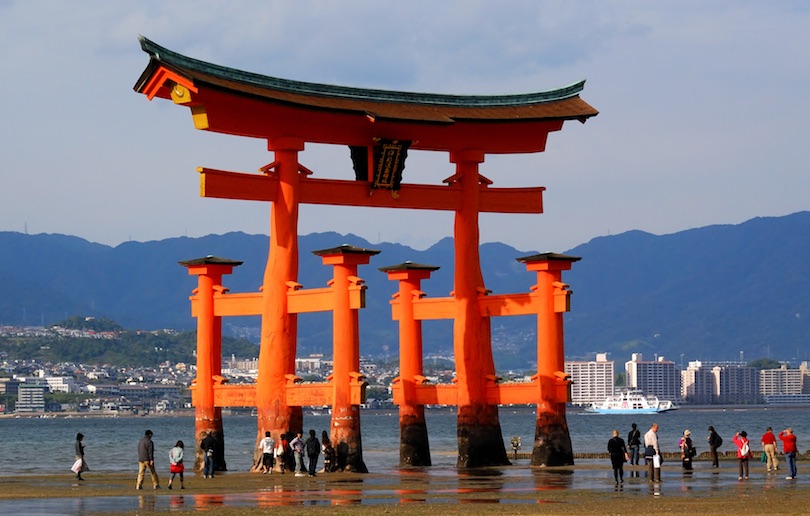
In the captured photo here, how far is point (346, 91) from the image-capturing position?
4672cm

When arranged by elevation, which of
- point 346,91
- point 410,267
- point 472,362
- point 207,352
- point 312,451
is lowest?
point 312,451

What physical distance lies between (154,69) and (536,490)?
16100 mm

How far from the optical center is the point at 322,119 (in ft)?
150

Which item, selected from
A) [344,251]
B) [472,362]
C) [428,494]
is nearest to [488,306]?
[472,362]

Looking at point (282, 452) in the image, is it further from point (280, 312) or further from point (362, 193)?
point (362, 193)

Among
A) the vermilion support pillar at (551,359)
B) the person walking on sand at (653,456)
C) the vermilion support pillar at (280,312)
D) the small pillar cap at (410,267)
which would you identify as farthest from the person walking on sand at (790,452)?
the vermilion support pillar at (280,312)

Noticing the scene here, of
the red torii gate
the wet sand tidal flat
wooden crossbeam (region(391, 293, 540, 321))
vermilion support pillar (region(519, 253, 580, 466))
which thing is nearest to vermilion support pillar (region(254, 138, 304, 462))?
the red torii gate

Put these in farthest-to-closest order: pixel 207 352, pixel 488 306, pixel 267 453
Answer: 1. pixel 488 306
2. pixel 207 352
3. pixel 267 453

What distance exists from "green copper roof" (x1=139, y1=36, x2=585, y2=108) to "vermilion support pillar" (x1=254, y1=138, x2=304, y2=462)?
6.27 feet

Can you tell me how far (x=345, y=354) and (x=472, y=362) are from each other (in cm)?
520

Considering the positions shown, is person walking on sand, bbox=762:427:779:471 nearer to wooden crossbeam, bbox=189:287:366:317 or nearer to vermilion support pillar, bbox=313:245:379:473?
vermilion support pillar, bbox=313:245:379:473

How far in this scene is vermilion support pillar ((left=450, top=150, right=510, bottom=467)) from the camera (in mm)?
47250

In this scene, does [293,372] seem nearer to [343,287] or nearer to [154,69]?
[343,287]

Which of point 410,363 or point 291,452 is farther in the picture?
point 410,363
